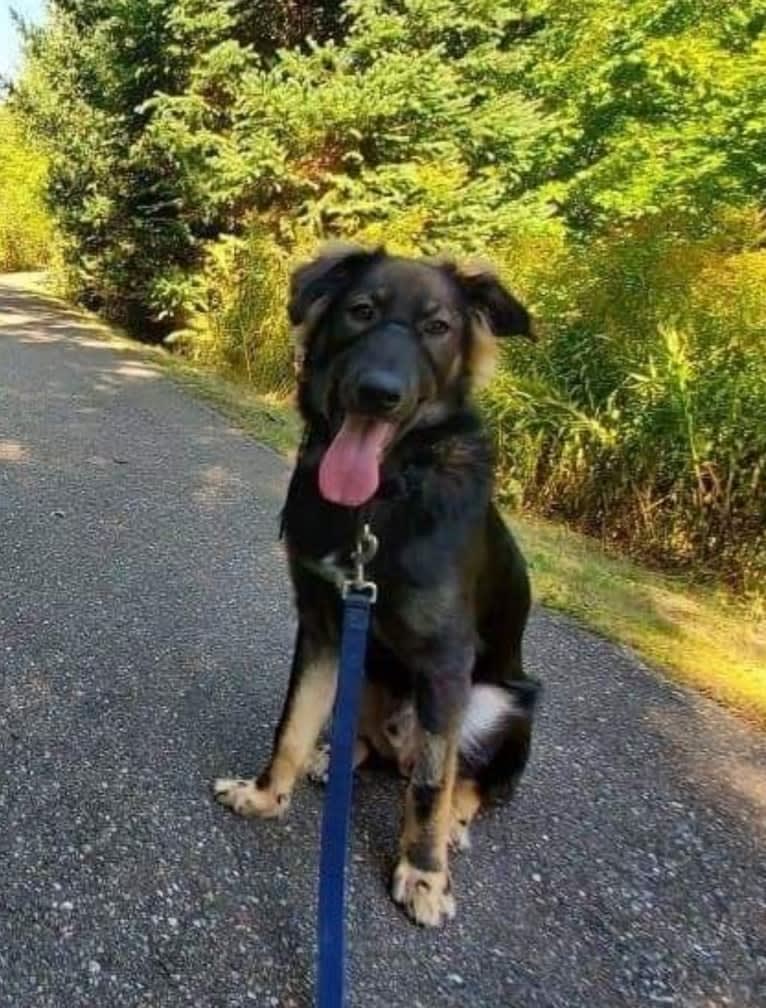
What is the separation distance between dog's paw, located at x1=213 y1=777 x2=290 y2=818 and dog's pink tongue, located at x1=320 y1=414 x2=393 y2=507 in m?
0.90

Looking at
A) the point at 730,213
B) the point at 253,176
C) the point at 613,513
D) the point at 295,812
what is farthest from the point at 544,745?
the point at 253,176

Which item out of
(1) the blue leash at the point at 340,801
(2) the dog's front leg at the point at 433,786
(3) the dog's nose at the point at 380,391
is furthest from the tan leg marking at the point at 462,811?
(3) the dog's nose at the point at 380,391

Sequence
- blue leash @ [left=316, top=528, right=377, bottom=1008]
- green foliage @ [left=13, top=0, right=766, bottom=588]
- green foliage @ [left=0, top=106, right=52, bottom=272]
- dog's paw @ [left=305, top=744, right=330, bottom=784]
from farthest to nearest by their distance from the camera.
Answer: green foliage @ [left=0, top=106, right=52, bottom=272] < green foliage @ [left=13, top=0, right=766, bottom=588] < dog's paw @ [left=305, top=744, right=330, bottom=784] < blue leash @ [left=316, top=528, right=377, bottom=1008]

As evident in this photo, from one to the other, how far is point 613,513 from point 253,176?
566 centimetres

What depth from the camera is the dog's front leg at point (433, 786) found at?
82.1 inches

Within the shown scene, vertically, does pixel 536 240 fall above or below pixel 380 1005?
above

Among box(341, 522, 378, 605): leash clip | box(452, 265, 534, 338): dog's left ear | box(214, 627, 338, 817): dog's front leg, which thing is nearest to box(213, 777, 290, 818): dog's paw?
box(214, 627, 338, 817): dog's front leg

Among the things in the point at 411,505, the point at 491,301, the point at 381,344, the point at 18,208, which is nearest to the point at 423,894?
the point at 411,505

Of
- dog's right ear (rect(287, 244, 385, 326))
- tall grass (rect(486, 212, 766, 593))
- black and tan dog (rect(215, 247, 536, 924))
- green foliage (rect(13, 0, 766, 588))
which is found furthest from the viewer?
A: green foliage (rect(13, 0, 766, 588))

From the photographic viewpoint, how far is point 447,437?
7.16 ft

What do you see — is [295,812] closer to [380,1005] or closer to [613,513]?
[380,1005]

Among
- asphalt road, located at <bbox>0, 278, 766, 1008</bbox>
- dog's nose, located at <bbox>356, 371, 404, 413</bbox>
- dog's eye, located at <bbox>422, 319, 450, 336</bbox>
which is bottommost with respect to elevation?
asphalt road, located at <bbox>0, 278, 766, 1008</bbox>

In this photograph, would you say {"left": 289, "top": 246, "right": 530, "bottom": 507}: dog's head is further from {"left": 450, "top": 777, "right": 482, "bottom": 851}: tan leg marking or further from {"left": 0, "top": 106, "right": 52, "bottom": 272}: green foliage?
{"left": 0, "top": 106, "right": 52, "bottom": 272}: green foliage

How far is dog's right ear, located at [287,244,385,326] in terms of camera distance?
215 cm
